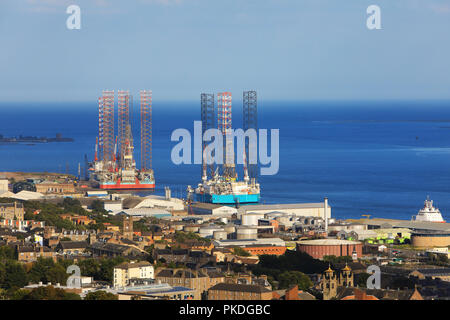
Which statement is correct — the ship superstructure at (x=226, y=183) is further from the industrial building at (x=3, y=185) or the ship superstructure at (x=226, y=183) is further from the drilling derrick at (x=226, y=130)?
the industrial building at (x=3, y=185)

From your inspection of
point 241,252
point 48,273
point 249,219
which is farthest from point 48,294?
point 249,219

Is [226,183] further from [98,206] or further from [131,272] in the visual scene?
[131,272]

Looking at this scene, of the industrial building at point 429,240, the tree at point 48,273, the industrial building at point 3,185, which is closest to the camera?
the tree at point 48,273

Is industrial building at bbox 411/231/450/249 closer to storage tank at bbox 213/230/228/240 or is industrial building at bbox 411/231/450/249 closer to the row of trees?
storage tank at bbox 213/230/228/240

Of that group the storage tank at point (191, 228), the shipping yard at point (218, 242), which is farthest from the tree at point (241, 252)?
the storage tank at point (191, 228)

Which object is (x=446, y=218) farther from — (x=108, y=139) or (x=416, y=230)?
(x=108, y=139)

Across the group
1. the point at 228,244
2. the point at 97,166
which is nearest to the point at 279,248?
the point at 228,244
